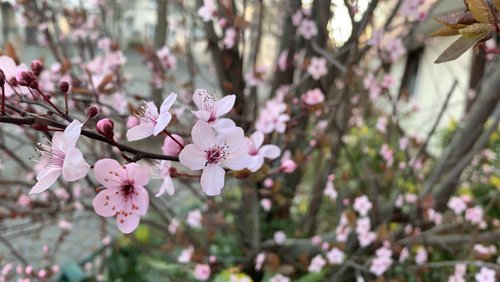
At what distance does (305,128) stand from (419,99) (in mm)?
5412

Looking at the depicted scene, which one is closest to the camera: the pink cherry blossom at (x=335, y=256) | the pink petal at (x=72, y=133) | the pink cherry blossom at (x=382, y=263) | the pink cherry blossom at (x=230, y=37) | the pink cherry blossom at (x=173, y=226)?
A: the pink petal at (x=72, y=133)

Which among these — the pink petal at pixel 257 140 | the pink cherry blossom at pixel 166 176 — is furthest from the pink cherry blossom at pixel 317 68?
the pink cherry blossom at pixel 166 176

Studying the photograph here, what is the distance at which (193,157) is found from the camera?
636 millimetres

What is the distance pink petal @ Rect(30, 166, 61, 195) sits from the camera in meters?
0.59

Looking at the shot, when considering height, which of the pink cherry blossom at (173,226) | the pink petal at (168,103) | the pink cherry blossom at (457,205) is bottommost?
the pink cherry blossom at (173,226)

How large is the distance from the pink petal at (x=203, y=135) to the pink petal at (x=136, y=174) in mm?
93

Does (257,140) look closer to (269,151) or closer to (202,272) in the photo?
(269,151)

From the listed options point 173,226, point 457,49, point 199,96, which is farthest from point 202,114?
point 173,226

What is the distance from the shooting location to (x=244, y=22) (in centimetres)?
182

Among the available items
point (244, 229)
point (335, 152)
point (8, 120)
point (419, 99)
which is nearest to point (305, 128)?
point (335, 152)

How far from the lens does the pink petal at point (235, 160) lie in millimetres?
663

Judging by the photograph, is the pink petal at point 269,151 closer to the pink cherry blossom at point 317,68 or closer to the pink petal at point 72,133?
the pink petal at point 72,133

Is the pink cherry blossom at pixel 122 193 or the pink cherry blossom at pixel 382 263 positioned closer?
the pink cherry blossom at pixel 122 193

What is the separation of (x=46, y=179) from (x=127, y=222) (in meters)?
0.14
